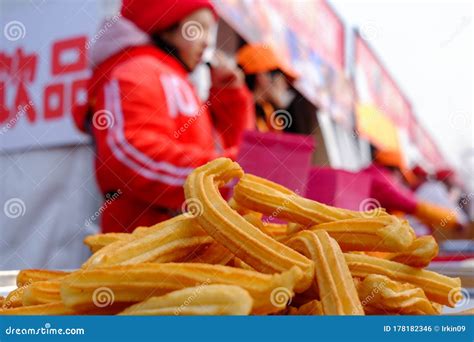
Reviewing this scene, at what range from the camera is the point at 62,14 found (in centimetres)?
201

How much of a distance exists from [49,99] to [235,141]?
58 centimetres

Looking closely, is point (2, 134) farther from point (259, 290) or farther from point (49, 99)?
point (259, 290)

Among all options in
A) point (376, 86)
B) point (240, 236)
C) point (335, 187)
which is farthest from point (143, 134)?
point (376, 86)

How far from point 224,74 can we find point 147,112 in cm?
48

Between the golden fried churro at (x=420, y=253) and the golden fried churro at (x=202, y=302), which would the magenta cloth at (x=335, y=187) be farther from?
the golden fried churro at (x=202, y=302)

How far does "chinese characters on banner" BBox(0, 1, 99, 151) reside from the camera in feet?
6.33
